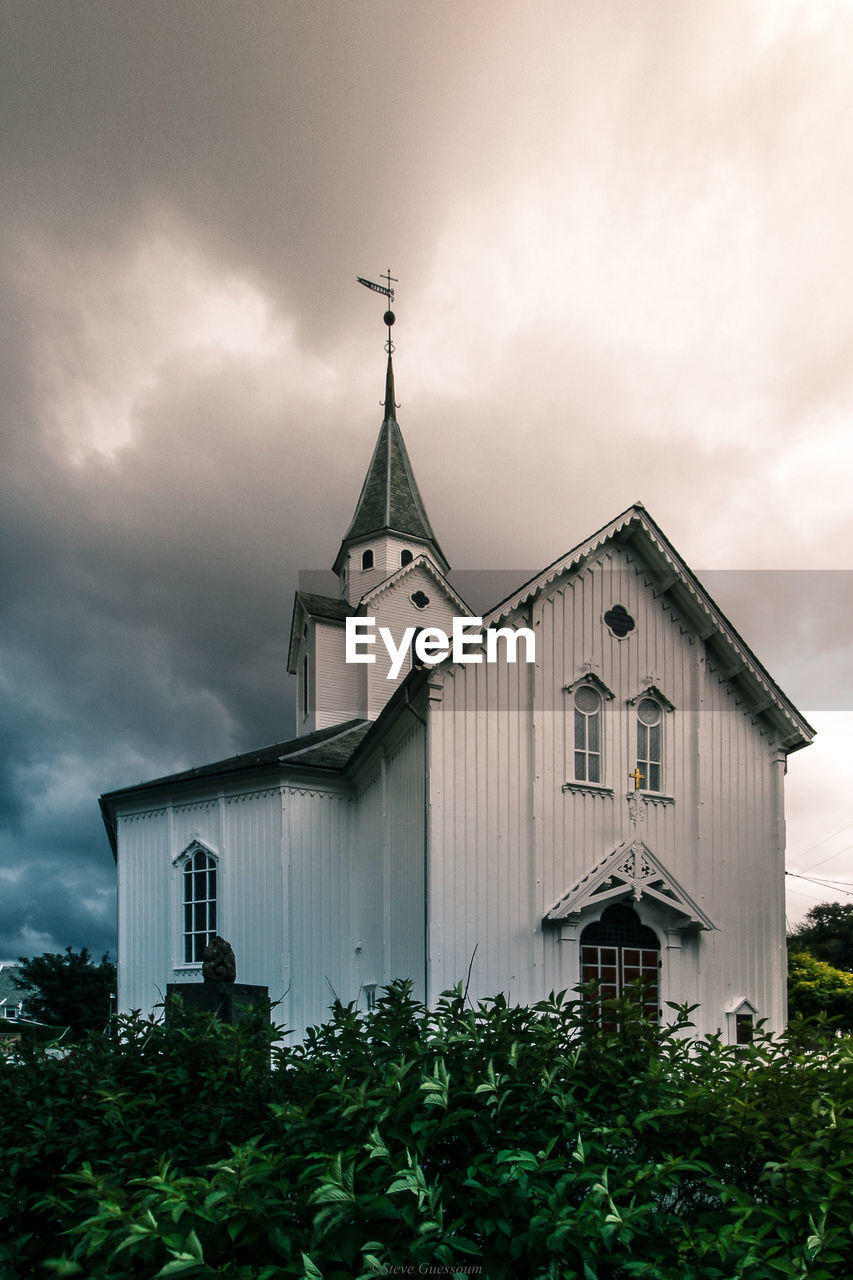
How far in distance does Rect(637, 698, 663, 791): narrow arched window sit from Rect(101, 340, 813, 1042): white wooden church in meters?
0.04

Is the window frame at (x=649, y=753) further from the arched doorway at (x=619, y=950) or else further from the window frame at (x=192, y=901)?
the window frame at (x=192, y=901)

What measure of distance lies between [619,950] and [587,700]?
4.57 m

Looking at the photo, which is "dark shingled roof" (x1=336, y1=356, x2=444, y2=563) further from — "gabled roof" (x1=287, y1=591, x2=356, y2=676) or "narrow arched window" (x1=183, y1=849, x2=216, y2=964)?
"narrow arched window" (x1=183, y1=849, x2=216, y2=964)

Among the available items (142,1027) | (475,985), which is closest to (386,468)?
(475,985)

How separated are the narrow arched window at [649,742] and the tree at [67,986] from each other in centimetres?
4576

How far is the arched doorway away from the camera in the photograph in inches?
703

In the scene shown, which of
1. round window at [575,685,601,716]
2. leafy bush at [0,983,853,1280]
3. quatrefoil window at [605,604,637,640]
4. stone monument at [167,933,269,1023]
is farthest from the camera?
quatrefoil window at [605,604,637,640]

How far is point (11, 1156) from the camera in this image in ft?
18.3

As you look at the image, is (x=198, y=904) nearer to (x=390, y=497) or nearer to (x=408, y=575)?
(x=408, y=575)

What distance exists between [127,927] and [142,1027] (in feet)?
60.7

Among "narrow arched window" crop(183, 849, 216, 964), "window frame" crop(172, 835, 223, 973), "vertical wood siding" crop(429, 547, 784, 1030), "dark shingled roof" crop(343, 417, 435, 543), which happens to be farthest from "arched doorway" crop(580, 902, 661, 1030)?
"dark shingled roof" crop(343, 417, 435, 543)

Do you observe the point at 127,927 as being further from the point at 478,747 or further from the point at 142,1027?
the point at 142,1027

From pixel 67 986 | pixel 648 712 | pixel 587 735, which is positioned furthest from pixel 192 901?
pixel 67 986

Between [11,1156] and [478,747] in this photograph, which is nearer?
[11,1156]
